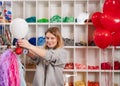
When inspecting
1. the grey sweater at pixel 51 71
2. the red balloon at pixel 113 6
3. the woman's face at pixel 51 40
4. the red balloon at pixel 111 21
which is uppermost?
the red balloon at pixel 113 6

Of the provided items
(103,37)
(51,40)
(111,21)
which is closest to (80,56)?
(103,37)

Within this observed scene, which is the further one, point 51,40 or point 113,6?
point 113,6

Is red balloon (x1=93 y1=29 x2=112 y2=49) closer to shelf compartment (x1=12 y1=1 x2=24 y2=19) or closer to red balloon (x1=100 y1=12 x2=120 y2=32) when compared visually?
red balloon (x1=100 y1=12 x2=120 y2=32)

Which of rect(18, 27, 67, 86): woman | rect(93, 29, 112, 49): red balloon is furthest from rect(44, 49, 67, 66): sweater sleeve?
rect(93, 29, 112, 49): red balloon

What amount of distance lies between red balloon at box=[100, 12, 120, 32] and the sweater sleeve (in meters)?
0.68

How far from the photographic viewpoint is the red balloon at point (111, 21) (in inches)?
102

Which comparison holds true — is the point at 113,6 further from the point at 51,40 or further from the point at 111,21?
the point at 51,40

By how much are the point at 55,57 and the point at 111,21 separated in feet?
2.66

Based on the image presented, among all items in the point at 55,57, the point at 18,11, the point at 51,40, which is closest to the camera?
the point at 55,57

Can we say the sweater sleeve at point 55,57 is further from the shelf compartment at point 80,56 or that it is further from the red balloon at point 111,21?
the shelf compartment at point 80,56

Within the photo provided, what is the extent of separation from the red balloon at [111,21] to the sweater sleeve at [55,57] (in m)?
0.68

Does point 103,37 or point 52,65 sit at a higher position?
point 103,37

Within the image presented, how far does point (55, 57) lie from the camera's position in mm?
2137

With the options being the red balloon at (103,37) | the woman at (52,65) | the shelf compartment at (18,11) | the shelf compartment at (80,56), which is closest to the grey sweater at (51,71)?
the woman at (52,65)
